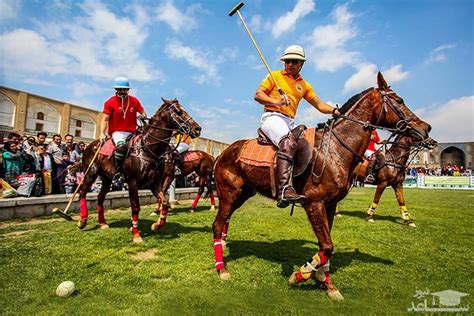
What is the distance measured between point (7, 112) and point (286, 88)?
30.1m

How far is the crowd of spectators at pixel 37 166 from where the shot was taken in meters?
9.30

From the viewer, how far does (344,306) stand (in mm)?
3541

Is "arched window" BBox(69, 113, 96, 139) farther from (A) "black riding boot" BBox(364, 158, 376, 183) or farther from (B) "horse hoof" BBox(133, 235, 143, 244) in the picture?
(A) "black riding boot" BBox(364, 158, 376, 183)

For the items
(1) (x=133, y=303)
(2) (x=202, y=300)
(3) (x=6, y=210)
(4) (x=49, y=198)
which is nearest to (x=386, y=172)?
(2) (x=202, y=300)

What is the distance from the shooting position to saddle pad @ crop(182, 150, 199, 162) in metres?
12.3

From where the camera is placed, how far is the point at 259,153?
15.5ft

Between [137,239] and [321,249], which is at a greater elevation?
[321,249]

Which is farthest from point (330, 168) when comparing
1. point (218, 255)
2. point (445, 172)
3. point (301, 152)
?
point (445, 172)

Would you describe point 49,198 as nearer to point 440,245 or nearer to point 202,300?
point 202,300

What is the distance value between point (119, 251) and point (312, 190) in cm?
393

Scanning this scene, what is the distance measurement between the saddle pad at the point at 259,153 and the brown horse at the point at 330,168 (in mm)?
88

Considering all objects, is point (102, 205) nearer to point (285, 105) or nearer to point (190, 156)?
point (190, 156)

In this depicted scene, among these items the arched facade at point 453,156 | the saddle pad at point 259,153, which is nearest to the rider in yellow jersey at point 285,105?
the saddle pad at point 259,153

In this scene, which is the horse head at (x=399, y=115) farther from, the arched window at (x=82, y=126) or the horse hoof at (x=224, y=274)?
the arched window at (x=82, y=126)
